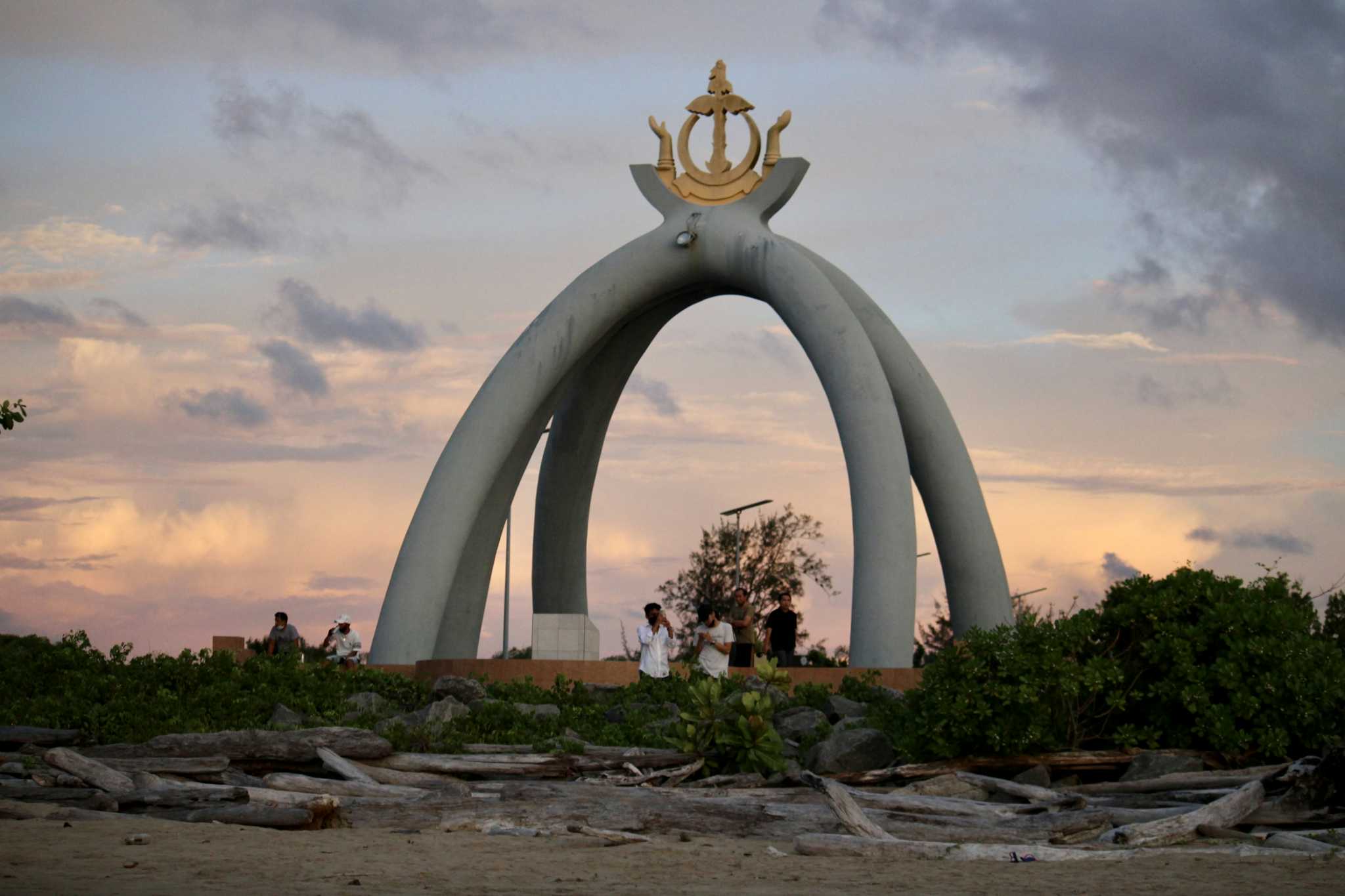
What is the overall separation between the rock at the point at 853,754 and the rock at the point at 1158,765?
1.92 meters

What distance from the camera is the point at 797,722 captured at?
551 inches

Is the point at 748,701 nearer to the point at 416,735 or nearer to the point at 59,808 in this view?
the point at 416,735

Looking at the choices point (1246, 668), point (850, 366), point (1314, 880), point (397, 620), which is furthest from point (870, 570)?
point (1314, 880)

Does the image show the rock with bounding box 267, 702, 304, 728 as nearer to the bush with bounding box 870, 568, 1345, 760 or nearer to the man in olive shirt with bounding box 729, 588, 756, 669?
the bush with bounding box 870, 568, 1345, 760

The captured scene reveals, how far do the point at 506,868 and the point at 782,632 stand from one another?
1280 centimetres

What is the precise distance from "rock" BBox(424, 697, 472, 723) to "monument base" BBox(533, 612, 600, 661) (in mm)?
4501

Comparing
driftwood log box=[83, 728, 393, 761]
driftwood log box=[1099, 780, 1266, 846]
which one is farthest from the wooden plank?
driftwood log box=[1099, 780, 1266, 846]

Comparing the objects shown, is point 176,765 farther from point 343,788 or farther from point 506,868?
point 506,868

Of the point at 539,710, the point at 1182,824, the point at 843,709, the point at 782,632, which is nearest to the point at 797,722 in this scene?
the point at 843,709

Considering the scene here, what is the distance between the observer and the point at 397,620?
20781 millimetres

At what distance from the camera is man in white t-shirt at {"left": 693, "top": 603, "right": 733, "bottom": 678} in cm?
1597

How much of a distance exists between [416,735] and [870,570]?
8612mm

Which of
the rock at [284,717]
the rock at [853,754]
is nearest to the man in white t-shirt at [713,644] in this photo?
→ the rock at [853,754]

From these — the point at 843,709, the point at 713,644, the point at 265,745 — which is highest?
the point at 713,644
